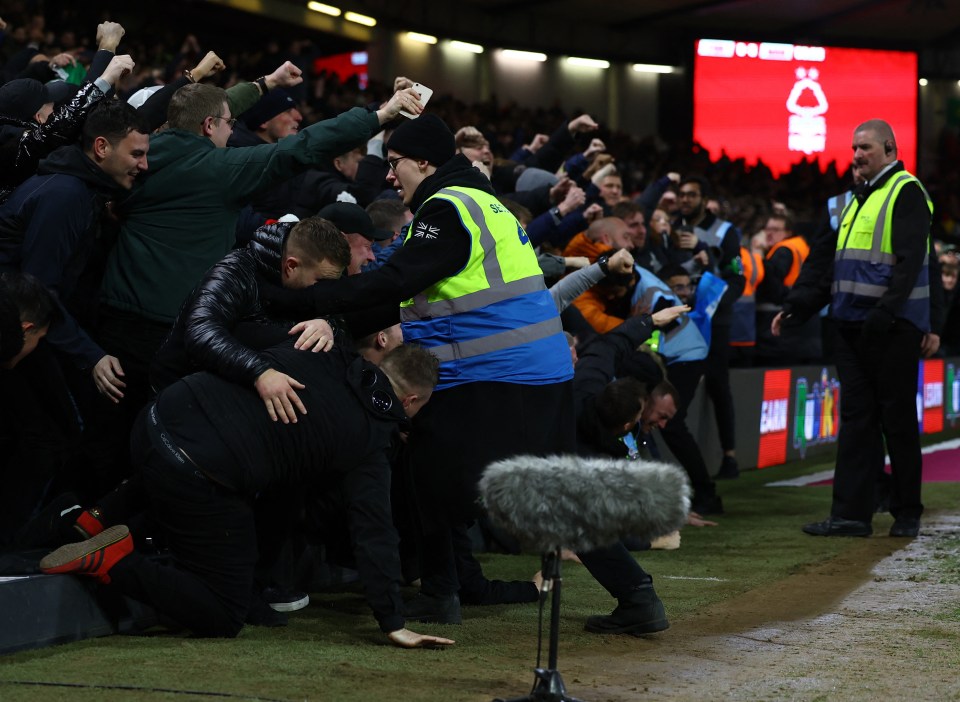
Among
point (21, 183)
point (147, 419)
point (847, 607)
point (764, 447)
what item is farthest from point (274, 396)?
point (764, 447)

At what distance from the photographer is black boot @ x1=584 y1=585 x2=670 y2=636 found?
525cm

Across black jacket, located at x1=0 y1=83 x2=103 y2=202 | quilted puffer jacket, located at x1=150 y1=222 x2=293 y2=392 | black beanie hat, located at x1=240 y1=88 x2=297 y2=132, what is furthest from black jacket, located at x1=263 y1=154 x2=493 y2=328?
black beanie hat, located at x1=240 y1=88 x2=297 y2=132

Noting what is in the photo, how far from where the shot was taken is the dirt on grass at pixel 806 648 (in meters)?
4.43

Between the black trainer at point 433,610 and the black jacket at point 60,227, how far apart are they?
5.38ft

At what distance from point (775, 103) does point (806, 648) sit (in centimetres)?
2551

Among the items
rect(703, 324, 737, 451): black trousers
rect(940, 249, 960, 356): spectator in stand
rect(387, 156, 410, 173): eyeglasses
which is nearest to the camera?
rect(387, 156, 410, 173): eyeglasses

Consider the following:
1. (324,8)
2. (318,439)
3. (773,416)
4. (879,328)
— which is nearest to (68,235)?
(318,439)

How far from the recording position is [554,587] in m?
4.01

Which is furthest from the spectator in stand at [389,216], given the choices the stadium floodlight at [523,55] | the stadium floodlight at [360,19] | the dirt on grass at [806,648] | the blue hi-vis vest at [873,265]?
the stadium floodlight at [523,55]

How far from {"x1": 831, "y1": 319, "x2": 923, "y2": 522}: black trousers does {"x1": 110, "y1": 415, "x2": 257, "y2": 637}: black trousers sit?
14.3 ft

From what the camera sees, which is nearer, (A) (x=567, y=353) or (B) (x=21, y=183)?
(A) (x=567, y=353)

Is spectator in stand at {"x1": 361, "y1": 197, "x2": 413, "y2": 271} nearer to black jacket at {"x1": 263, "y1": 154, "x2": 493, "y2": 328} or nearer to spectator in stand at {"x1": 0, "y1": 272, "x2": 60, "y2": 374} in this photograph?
black jacket at {"x1": 263, "y1": 154, "x2": 493, "y2": 328}

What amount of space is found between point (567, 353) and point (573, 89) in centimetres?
2600

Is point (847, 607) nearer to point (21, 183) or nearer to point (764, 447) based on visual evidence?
point (21, 183)
